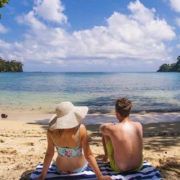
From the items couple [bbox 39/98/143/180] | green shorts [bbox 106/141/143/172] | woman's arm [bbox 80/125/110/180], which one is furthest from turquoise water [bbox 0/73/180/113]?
woman's arm [bbox 80/125/110/180]

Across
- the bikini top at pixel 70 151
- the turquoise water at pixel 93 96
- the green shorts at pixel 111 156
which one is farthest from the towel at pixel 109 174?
the turquoise water at pixel 93 96

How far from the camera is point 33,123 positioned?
15359 mm

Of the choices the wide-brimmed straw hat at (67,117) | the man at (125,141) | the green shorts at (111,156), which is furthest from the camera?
the green shorts at (111,156)

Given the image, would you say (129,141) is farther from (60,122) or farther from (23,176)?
(23,176)

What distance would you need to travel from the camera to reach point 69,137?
5.34 metres

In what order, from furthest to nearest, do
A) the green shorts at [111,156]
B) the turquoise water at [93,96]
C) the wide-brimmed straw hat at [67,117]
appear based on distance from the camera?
the turquoise water at [93,96] → the green shorts at [111,156] → the wide-brimmed straw hat at [67,117]

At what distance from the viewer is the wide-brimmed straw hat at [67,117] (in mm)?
5180

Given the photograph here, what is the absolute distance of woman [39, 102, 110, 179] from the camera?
17.1 feet

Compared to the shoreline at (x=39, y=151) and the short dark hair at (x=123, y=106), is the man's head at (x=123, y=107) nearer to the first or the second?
the short dark hair at (x=123, y=106)

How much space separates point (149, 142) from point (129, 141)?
4.35m

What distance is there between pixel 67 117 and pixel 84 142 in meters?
0.43

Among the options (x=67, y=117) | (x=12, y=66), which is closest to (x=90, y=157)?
(x=67, y=117)

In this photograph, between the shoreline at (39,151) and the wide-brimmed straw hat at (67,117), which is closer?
the wide-brimmed straw hat at (67,117)

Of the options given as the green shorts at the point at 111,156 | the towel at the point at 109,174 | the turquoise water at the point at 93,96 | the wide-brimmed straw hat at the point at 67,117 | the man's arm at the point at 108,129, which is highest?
the wide-brimmed straw hat at the point at 67,117
